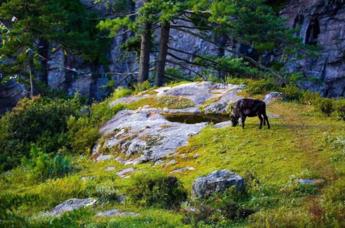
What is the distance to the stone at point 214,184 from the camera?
480 inches

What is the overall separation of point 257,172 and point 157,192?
285 centimetres

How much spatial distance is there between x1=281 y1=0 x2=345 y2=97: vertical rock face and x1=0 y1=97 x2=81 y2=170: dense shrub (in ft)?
87.9

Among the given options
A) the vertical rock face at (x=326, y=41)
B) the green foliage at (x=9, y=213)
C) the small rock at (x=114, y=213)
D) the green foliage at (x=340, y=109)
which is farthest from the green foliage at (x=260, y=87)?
the vertical rock face at (x=326, y=41)

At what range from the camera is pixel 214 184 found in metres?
12.2

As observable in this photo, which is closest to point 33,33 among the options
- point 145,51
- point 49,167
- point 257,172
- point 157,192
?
point 145,51

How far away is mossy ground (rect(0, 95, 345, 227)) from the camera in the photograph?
1107cm

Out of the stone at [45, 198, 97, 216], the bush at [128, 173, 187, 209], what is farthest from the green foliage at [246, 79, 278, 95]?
the stone at [45, 198, 97, 216]

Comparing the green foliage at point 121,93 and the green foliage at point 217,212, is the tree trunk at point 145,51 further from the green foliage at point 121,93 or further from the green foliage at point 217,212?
the green foliage at point 217,212

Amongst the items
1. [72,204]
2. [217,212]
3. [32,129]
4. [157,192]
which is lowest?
[32,129]

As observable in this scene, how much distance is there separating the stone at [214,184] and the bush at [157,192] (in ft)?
1.39

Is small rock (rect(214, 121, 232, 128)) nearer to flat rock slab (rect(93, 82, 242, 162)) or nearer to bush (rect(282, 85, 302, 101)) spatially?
flat rock slab (rect(93, 82, 242, 162))

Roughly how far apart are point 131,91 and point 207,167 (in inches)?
386

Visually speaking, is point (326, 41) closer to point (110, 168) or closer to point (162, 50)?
point (162, 50)

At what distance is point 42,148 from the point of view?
62.7 ft
